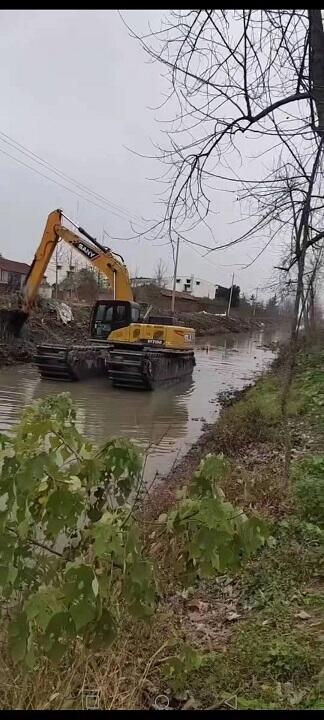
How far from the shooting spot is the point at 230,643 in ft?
11.2

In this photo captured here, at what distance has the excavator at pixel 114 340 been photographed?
706 inches

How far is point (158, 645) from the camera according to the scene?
331 centimetres

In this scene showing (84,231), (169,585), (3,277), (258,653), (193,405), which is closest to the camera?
(258,653)

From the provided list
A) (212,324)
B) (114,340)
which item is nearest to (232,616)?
(114,340)

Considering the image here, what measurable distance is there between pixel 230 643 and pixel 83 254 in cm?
1832

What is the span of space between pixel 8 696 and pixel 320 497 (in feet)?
11.3

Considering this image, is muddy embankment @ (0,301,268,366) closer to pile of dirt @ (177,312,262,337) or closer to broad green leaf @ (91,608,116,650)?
pile of dirt @ (177,312,262,337)

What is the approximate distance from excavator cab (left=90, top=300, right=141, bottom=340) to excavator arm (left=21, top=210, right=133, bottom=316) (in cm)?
77

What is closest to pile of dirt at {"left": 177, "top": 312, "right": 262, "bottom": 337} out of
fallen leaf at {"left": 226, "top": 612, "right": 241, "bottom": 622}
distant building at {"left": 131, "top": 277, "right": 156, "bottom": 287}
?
distant building at {"left": 131, "top": 277, "right": 156, "bottom": 287}

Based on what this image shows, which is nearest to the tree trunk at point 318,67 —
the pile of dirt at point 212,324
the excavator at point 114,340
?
the excavator at point 114,340

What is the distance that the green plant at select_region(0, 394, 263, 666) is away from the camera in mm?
2266

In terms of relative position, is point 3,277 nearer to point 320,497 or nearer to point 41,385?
point 41,385

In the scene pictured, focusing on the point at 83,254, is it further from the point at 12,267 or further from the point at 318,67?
the point at 12,267
